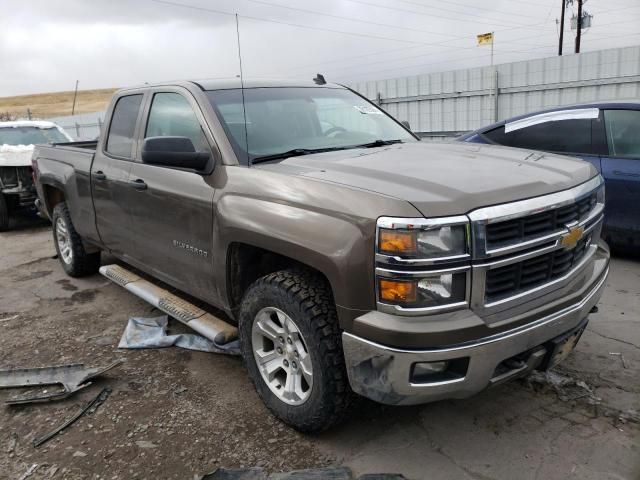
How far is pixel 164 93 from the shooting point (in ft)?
13.0

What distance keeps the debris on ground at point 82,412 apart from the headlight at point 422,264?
2.05 meters

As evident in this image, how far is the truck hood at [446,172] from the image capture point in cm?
235

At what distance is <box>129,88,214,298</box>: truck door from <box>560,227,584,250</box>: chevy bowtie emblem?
1.91 metres

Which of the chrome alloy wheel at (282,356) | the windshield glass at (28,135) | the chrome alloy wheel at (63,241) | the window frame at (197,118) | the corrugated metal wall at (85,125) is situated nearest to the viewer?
the chrome alloy wheel at (282,356)

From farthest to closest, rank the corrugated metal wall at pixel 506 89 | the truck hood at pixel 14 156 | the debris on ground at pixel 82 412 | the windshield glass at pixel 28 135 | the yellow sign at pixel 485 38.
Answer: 1. the yellow sign at pixel 485 38
2. the corrugated metal wall at pixel 506 89
3. the windshield glass at pixel 28 135
4. the truck hood at pixel 14 156
5. the debris on ground at pixel 82 412

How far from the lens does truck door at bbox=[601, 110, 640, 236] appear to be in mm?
5113

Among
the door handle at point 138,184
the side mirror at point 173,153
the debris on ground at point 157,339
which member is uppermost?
the side mirror at point 173,153

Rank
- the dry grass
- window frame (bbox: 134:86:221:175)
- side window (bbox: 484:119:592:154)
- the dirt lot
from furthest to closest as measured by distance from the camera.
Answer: the dry grass
side window (bbox: 484:119:592:154)
window frame (bbox: 134:86:221:175)
the dirt lot

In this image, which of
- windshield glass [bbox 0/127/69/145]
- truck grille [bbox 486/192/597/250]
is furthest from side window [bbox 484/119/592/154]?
windshield glass [bbox 0/127/69/145]

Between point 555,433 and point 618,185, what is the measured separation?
3262 millimetres

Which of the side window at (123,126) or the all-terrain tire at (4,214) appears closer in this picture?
the side window at (123,126)

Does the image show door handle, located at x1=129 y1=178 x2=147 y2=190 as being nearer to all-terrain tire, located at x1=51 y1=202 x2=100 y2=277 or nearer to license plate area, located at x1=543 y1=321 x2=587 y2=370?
all-terrain tire, located at x1=51 y1=202 x2=100 y2=277

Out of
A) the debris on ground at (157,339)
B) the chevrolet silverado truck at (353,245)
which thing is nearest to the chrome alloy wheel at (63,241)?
the debris on ground at (157,339)

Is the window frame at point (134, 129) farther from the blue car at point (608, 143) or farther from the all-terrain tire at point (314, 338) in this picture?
the blue car at point (608, 143)
